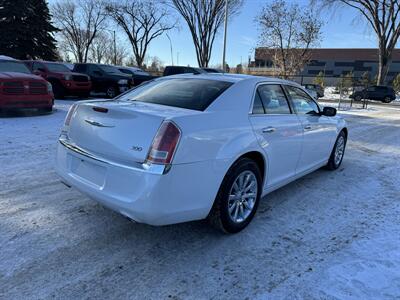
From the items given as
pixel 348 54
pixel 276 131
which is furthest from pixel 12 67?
pixel 348 54

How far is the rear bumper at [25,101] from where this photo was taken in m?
8.93

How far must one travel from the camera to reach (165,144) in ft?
8.59

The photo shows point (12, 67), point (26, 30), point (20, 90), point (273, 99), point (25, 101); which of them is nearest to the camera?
point (273, 99)

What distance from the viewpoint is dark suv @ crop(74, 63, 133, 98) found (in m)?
15.1

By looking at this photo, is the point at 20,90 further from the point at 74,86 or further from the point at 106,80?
the point at 106,80

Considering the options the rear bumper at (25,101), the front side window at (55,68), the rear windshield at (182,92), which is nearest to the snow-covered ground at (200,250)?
the rear windshield at (182,92)

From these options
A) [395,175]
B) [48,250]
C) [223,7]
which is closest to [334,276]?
[48,250]

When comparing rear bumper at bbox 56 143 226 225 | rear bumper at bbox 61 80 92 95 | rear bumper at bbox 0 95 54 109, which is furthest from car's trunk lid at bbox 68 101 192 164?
rear bumper at bbox 61 80 92 95

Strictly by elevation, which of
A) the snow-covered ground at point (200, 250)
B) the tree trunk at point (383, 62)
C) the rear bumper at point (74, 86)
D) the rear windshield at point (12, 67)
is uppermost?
the tree trunk at point (383, 62)

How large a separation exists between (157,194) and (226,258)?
90cm

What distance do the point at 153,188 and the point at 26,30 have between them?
116 ft

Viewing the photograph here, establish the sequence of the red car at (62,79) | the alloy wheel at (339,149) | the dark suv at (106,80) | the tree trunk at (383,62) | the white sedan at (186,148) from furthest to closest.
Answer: the tree trunk at (383,62), the dark suv at (106,80), the red car at (62,79), the alloy wheel at (339,149), the white sedan at (186,148)

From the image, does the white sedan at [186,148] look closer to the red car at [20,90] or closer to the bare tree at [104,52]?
the red car at [20,90]

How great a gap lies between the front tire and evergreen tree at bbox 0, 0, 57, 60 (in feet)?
113
